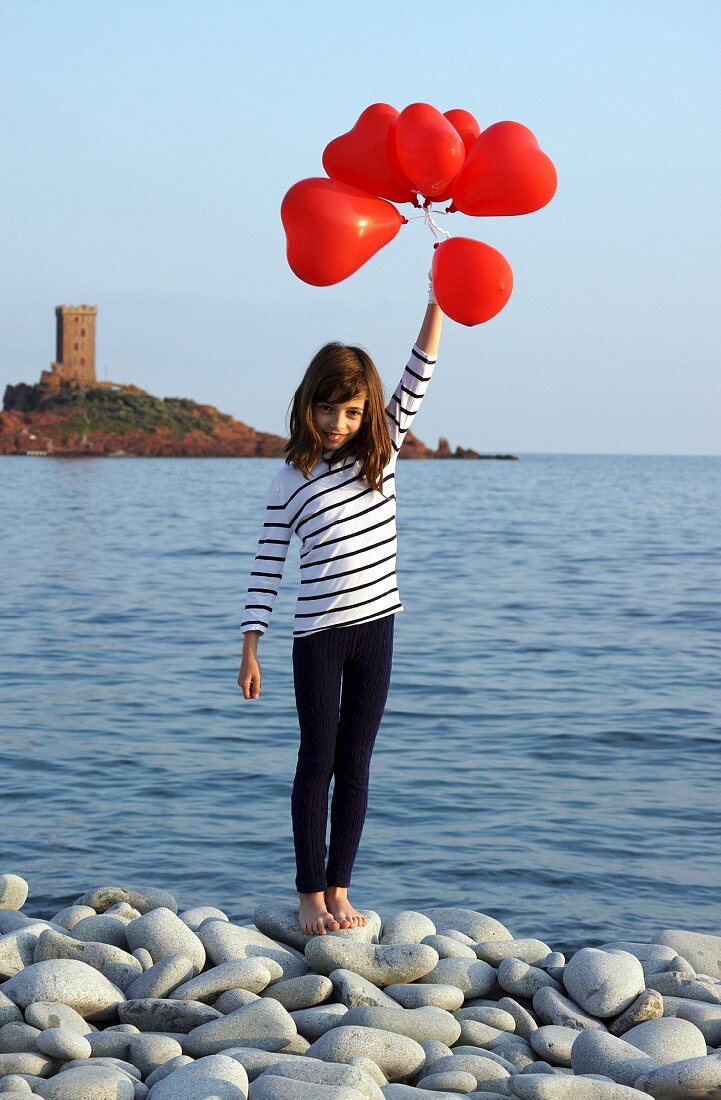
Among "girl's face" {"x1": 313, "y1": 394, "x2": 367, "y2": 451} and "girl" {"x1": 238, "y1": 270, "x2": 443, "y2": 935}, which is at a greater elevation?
"girl's face" {"x1": 313, "y1": 394, "x2": 367, "y2": 451}

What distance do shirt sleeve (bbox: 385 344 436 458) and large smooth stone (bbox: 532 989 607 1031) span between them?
1681 mm

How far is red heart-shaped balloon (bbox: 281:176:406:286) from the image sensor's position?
4133 millimetres

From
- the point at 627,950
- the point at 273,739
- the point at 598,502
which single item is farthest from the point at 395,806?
the point at 598,502

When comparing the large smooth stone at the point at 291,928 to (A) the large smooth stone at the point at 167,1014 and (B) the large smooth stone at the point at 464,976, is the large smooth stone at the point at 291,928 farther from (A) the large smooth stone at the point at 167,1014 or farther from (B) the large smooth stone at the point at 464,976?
(A) the large smooth stone at the point at 167,1014

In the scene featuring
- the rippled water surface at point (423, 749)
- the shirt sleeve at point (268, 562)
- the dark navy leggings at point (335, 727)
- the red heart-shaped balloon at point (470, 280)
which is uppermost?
the red heart-shaped balloon at point (470, 280)

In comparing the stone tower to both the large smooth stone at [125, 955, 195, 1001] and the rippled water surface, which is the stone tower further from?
Answer: the large smooth stone at [125, 955, 195, 1001]

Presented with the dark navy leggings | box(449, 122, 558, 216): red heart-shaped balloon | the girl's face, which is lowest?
the dark navy leggings

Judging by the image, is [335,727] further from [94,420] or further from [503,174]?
[94,420]

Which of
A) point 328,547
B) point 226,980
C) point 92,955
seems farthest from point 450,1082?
point 328,547

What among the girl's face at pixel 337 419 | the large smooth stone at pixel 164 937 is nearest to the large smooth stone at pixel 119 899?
the large smooth stone at pixel 164 937

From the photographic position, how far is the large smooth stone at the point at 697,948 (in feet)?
14.8

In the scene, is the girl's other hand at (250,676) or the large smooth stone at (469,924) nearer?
the girl's other hand at (250,676)

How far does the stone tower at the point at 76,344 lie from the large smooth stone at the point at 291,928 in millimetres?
116136

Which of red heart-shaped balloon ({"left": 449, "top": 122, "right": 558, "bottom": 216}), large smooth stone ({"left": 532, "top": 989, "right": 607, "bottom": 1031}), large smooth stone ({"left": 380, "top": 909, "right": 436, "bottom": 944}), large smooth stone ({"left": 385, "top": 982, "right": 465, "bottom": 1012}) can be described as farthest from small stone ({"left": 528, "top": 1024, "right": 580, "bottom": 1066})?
red heart-shaped balloon ({"left": 449, "top": 122, "right": 558, "bottom": 216})
